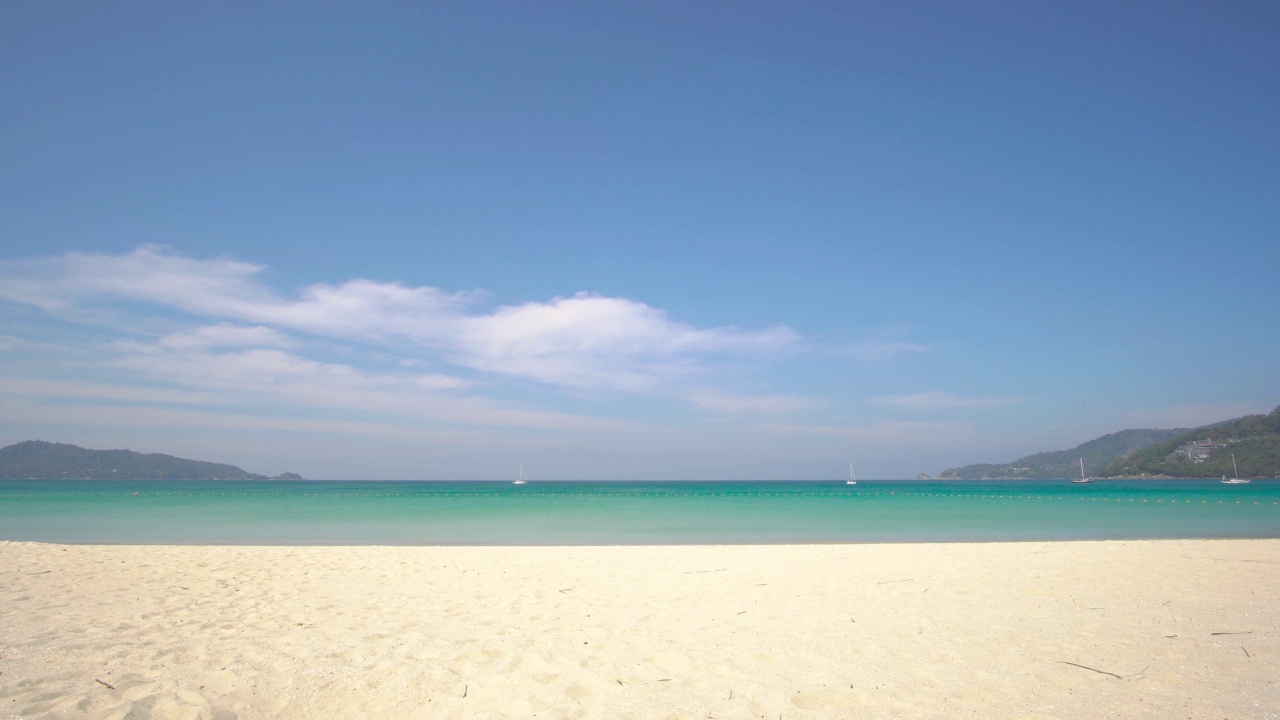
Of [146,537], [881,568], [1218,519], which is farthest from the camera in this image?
[1218,519]

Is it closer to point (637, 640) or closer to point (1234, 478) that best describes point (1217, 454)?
point (1234, 478)

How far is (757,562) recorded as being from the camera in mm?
11414

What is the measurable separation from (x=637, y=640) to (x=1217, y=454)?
12647 cm

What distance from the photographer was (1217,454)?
96375mm

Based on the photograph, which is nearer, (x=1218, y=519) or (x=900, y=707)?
(x=900, y=707)

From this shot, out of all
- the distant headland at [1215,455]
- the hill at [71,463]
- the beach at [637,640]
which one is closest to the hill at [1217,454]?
the distant headland at [1215,455]

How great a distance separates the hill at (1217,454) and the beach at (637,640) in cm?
11334

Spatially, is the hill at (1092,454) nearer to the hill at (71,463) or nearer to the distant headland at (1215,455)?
the distant headland at (1215,455)

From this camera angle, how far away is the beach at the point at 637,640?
463 cm

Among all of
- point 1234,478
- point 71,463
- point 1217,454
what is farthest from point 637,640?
point 71,463

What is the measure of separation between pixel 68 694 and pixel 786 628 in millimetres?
6061

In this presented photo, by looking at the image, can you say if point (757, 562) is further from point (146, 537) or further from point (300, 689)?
point (146, 537)

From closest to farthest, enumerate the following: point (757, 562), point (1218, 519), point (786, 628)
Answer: point (786, 628)
point (757, 562)
point (1218, 519)

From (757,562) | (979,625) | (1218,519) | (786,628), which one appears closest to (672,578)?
(757,562)
